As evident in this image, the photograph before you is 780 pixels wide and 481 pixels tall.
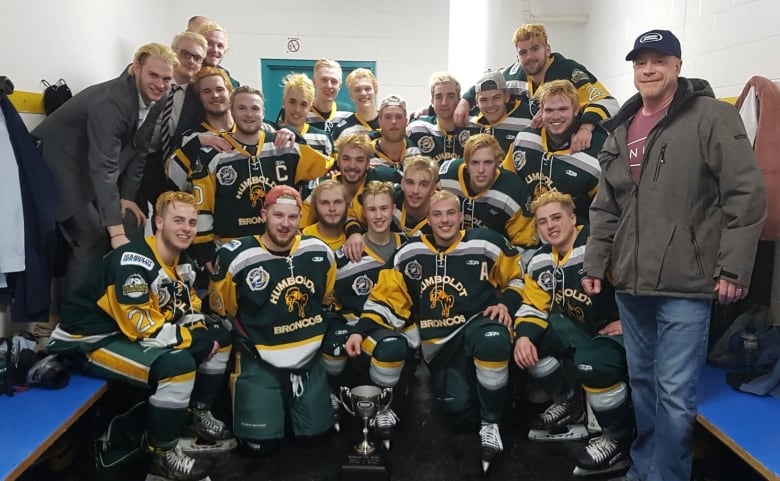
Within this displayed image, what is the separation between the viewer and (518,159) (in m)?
2.85

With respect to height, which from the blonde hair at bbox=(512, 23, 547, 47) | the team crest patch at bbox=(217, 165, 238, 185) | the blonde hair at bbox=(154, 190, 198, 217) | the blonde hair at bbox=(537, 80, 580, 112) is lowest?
the blonde hair at bbox=(154, 190, 198, 217)

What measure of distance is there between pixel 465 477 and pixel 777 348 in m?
1.24

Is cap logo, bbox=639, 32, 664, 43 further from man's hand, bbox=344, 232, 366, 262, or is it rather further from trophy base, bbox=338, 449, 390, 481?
trophy base, bbox=338, 449, 390, 481

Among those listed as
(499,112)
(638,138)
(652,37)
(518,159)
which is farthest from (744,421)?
(499,112)

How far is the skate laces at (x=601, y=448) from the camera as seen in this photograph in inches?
85.8

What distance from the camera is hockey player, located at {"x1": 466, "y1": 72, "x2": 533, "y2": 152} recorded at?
2980 mm

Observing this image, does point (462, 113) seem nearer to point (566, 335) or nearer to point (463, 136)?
point (463, 136)

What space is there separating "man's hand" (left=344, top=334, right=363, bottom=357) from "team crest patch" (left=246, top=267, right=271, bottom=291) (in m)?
0.43

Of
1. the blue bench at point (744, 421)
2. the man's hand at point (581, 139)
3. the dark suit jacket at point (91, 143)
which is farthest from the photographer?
the man's hand at point (581, 139)

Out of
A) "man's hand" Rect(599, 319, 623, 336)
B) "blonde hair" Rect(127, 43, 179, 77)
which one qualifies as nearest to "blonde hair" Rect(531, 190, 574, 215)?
"man's hand" Rect(599, 319, 623, 336)

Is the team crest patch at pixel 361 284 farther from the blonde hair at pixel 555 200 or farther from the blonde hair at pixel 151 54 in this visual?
the blonde hair at pixel 151 54

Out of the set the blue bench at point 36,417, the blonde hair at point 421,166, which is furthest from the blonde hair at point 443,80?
the blue bench at point 36,417

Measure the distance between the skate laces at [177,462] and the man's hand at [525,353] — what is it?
4.38 ft

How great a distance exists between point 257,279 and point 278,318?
19 centimetres
